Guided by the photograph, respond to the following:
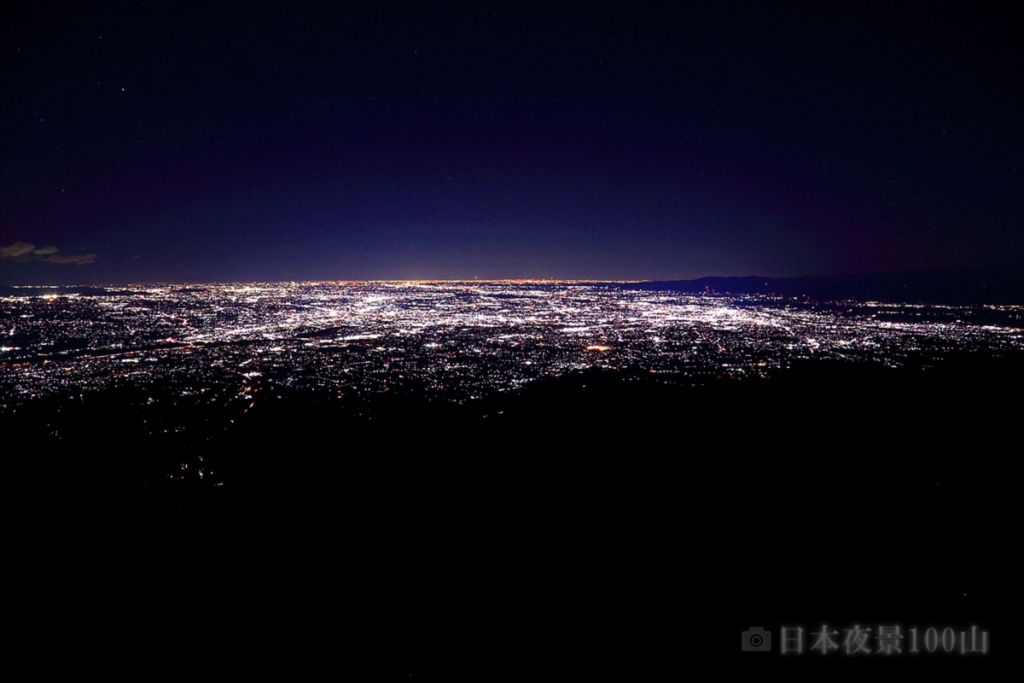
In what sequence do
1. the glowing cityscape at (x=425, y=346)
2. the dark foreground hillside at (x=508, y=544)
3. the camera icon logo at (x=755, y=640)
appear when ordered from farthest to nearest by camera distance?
1. the glowing cityscape at (x=425, y=346)
2. the dark foreground hillside at (x=508, y=544)
3. the camera icon logo at (x=755, y=640)

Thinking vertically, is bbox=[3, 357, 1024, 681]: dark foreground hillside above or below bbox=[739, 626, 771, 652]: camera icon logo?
below

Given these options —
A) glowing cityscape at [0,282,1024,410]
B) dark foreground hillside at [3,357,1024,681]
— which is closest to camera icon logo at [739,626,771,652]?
Result: dark foreground hillside at [3,357,1024,681]

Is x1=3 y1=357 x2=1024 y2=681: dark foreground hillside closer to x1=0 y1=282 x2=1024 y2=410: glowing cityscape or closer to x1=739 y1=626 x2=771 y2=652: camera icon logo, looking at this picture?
x1=739 y1=626 x2=771 y2=652: camera icon logo

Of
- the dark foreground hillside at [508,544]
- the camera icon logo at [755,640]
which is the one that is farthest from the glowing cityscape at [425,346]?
the camera icon logo at [755,640]

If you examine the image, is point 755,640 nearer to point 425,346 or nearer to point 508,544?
point 508,544

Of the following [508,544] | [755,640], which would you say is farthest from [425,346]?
[755,640]

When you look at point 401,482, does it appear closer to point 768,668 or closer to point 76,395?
point 768,668

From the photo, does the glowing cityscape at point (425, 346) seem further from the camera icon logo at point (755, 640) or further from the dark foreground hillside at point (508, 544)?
the camera icon logo at point (755, 640)
